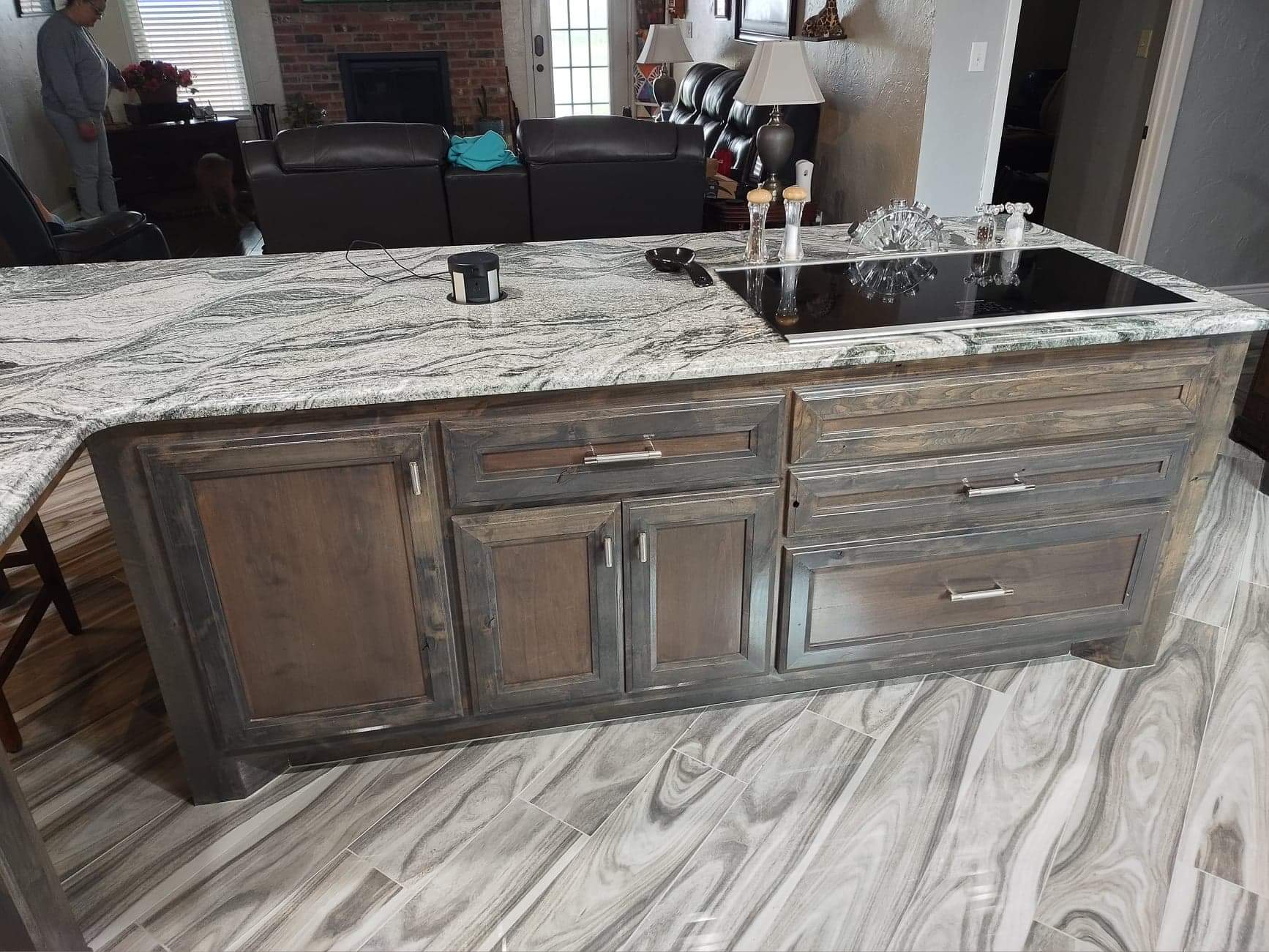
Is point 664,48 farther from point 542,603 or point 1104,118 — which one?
point 542,603

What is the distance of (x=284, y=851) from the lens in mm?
1736

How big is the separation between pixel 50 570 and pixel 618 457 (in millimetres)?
→ 1507

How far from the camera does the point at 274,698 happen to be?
1751 millimetres

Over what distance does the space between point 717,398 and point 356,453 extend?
2.08 feet

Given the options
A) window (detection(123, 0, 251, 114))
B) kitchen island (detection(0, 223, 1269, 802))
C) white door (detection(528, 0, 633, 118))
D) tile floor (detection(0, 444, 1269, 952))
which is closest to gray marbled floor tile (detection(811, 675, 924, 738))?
tile floor (detection(0, 444, 1269, 952))

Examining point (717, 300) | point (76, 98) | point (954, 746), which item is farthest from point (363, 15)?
point (954, 746)

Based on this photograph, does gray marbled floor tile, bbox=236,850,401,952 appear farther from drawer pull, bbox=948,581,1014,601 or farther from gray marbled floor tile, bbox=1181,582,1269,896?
gray marbled floor tile, bbox=1181,582,1269,896

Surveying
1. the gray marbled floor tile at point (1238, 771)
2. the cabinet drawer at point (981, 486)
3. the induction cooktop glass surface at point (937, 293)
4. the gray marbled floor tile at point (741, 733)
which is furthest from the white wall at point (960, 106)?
the gray marbled floor tile at point (741, 733)

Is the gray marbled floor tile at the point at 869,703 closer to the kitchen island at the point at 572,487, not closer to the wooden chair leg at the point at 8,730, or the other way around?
the kitchen island at the point at 572,487

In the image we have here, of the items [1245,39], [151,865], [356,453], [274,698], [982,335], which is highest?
[1245,39]

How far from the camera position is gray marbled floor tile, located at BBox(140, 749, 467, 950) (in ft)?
5.23

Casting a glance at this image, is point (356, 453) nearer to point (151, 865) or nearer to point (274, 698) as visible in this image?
point (274, 698)

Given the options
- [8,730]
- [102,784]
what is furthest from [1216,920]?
[8,730]

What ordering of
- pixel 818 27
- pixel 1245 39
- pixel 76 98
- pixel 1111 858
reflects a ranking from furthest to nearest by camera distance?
pixel 76 98 < pixel 818 27 < pixel 1245 39 < pixel 1111 858
